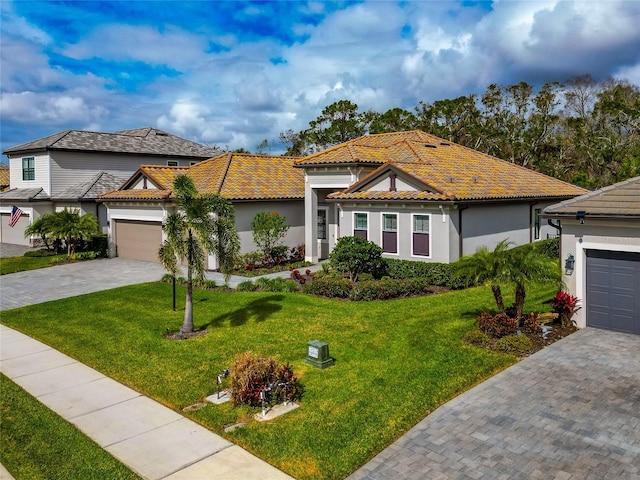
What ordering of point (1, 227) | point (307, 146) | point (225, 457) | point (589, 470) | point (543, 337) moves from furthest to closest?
1. point (307, 146)
2. point (1, 227)
3. point (543, 337)
4. point (225, 457)
5. point (589, 470)

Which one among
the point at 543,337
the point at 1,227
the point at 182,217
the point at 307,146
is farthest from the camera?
the point at 307,146

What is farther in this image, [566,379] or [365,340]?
[365,340]

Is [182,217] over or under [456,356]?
over

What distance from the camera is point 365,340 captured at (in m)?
12.2

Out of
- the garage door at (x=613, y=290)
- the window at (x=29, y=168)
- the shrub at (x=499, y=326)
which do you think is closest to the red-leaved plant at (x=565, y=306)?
the garage door at (x=613, y=290)

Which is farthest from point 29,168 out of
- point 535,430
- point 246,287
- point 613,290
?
point 535,430

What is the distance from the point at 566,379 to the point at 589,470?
3087 mm

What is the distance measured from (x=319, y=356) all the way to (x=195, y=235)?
439 cm

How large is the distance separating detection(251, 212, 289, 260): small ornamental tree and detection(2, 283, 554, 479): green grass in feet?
17.1

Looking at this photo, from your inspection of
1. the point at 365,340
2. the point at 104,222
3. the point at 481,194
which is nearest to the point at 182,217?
the point at 365,340

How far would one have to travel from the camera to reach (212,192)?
2323 centimetres

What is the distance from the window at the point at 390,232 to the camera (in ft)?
64.7

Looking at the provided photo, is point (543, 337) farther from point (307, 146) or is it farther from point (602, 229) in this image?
point (307, 146)

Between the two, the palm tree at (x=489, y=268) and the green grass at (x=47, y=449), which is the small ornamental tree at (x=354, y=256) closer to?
the palm tree at (x=489, y=268)
